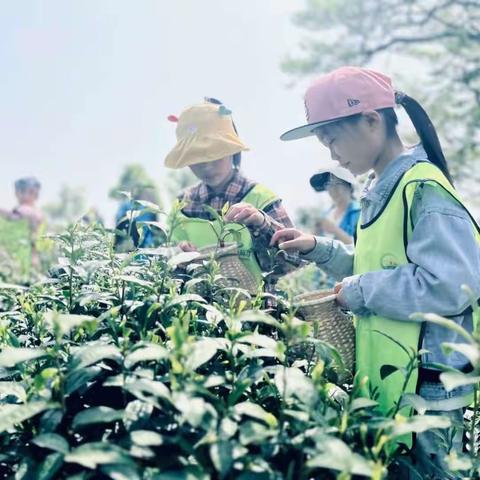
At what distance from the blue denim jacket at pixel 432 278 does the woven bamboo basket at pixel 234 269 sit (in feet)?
1.52

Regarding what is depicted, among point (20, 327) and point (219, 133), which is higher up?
point (219, 133)

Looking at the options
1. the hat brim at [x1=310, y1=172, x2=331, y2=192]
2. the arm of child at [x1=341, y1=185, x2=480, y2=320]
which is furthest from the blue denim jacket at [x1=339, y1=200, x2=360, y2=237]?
the arm of child at [x1=341, y1=185, x2=480, y2=320]

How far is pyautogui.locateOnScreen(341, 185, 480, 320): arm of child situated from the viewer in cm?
151

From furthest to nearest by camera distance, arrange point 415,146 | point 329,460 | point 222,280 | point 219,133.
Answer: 1. point 219,133
2. point 222,280
3. point 415,146
4. point 329,460

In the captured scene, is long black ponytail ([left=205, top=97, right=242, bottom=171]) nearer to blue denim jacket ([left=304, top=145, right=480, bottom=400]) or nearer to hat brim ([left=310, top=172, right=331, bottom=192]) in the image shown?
hat brim ([left=310, top=172, right=331, bottom=192])

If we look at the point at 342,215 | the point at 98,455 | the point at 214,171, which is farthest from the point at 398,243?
the point at 342,215

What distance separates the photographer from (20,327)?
1748 mm

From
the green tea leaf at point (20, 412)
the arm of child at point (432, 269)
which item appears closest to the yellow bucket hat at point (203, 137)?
the arm of child at point (432, 269)

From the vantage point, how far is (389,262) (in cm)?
168

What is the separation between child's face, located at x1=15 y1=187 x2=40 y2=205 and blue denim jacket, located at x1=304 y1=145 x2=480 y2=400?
16.6 feet

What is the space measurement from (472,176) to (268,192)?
1425cm

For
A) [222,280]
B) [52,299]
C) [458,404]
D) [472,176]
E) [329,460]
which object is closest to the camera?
[329,460]

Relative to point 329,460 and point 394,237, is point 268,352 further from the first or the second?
point 394,237

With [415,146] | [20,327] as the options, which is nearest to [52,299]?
[20,327]
